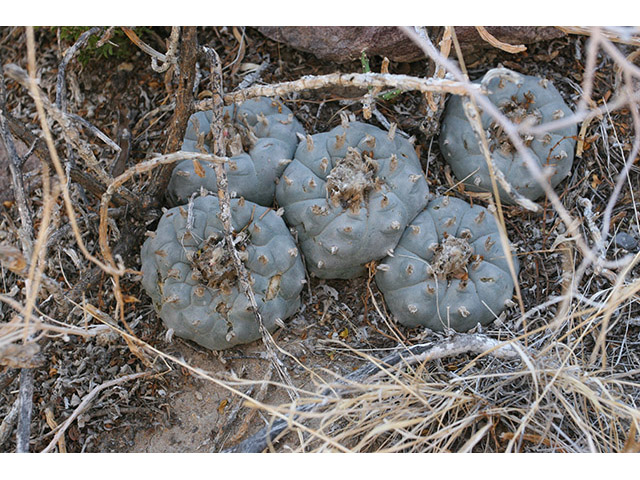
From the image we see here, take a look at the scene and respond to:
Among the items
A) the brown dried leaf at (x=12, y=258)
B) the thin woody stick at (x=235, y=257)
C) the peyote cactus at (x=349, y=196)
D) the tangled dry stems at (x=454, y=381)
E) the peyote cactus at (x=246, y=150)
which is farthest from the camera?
the peyote cactus at (x=246, y=150)

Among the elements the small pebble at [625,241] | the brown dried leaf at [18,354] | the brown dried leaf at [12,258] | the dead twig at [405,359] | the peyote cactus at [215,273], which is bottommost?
the dead twig at [405,359]

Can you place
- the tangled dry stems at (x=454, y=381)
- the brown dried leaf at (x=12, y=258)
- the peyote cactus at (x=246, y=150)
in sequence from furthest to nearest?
the peyote cactus at (x=246, y=150) < the tangled dry stems at (x=454, y=381) < the brown dried leaf at (x=12, y=258)

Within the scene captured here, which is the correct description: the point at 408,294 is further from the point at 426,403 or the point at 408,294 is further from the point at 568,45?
the point at 568,45

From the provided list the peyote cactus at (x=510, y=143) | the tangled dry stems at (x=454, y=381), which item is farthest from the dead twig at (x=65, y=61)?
the peyote cactus at (x=510, y=143)

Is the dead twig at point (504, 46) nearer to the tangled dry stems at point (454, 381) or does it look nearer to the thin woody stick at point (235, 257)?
the tangled dry stems at point (454, 381)

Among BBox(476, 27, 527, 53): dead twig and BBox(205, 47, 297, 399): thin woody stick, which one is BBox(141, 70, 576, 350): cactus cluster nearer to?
BBox(205, 47, 297, 399): thin woody stick

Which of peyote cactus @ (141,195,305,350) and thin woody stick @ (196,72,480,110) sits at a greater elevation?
thin woody stick @ (196,72,480,110)

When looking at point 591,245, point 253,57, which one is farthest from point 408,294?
point 253,57

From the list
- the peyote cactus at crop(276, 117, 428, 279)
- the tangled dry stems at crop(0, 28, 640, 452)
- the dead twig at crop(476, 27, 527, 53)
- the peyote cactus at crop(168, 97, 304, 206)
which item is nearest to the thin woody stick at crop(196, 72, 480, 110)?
the tangled dry stems at crop(0, 28, 640, 452)
